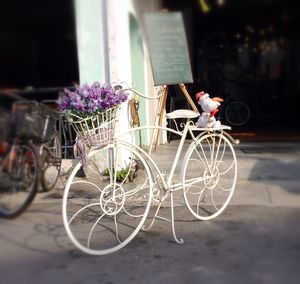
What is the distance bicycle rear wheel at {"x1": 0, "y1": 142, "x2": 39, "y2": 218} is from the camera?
4586 mm

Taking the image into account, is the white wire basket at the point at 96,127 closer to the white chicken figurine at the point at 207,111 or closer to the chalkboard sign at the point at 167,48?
the white chicken figurine at the point at 207,111

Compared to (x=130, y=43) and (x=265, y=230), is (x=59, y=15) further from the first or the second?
(x=265, y=230)

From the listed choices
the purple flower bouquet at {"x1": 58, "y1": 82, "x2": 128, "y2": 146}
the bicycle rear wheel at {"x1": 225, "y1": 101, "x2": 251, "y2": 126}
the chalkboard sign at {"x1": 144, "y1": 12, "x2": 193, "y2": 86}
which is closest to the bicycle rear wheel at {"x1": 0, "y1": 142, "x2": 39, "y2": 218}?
the purple flower bouquet at {"x1": 58, "y1": 82, "x2": 128, "y2": 146}

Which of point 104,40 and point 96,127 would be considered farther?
point 104,40

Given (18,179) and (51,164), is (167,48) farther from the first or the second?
(18,179)

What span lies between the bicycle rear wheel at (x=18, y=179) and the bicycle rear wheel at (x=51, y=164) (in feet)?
2.37

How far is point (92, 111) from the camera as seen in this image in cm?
442

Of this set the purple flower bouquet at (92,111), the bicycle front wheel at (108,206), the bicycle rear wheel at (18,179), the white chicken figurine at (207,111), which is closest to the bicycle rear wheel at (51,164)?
the bicycle front wheel at (108,206)

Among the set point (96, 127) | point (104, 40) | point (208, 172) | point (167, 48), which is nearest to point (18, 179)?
point (96, 127)

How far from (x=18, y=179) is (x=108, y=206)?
3.27 ft

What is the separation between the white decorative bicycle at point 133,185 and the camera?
4.12 metres

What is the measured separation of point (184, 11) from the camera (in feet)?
25.0

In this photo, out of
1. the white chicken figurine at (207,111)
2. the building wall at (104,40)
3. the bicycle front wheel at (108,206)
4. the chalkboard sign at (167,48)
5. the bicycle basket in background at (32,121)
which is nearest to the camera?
the bicycle front wheel at (108,206)

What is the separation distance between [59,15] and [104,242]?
11.0 ft
